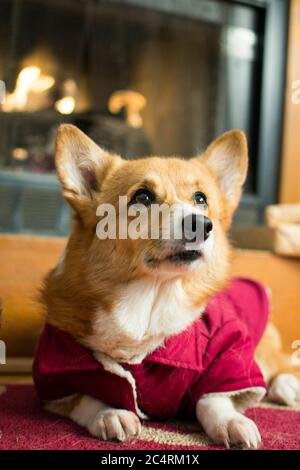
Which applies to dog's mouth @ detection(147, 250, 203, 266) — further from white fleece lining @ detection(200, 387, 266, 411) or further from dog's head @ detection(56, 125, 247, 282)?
white fleece lining @ detection(200, 387, 266, 411)

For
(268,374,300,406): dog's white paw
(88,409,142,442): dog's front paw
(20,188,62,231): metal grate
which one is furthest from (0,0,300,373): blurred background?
(88,409,142,442): dog's front paw

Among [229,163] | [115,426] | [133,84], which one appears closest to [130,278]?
[115,426]

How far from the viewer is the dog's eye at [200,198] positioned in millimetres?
1196

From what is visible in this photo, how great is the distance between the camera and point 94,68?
285 centimetres

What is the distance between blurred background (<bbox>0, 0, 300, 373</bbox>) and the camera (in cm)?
261

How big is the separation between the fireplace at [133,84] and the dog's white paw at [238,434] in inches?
68.2

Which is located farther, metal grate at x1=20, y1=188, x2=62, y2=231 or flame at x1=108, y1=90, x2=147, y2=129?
flame at x1=108, y1=90, x2=147, y2=129

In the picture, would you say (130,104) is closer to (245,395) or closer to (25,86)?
(25,86)

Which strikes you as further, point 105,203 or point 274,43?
point 274,43
